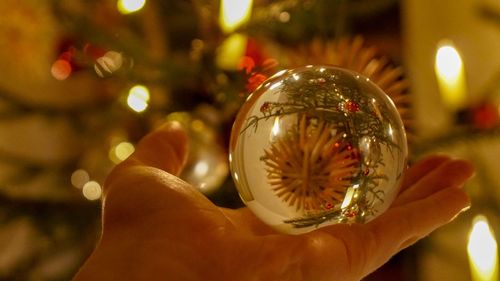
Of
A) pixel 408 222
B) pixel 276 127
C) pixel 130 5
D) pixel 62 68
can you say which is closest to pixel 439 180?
pixel 408 222

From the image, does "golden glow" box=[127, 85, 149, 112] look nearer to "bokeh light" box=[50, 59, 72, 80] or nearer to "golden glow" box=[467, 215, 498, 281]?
"bokeh light" box=[50, 59, 72, 80]

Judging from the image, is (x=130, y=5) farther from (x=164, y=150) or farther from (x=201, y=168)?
(x=164, y=150)

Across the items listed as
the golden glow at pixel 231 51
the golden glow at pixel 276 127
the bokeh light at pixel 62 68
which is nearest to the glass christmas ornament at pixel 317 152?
the golden glow at pixel 276 127

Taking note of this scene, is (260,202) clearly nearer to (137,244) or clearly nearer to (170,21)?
(137,244)

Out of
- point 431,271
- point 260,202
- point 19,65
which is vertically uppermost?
point 260,202

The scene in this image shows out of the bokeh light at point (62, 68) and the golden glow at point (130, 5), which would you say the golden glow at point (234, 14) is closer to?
the golden glow at point (130, 5)

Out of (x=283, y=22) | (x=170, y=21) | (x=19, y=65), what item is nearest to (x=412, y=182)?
(x=283, y=22)

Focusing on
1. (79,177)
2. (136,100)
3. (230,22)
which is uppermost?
(230,22)
